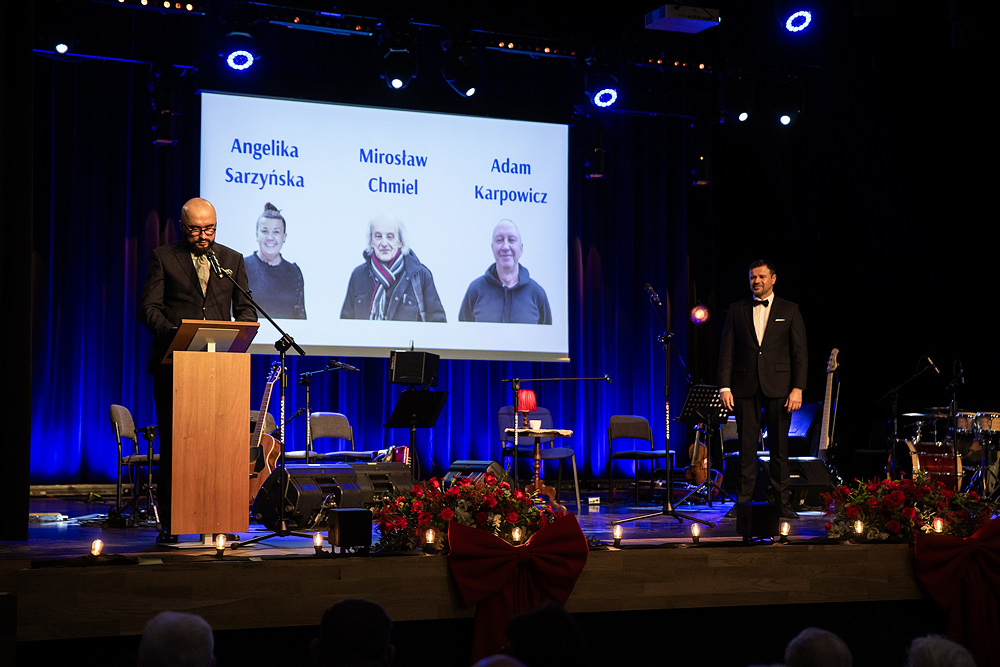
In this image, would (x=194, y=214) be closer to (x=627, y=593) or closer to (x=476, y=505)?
(x=476, y=505)

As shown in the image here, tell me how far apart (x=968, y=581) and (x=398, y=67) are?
5.98m

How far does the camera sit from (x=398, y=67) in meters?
8.20

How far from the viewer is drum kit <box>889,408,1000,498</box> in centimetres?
774

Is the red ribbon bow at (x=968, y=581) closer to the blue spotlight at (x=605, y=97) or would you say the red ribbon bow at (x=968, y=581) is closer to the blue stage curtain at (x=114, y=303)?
the blue spotlight at (x=605, y=97)

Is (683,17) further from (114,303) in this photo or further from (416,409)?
(114,303)

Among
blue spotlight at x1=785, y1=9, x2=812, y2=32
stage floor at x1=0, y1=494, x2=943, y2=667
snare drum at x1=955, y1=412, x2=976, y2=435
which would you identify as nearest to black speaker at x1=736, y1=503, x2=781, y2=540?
stage floor at x1=0, y1=494, x2=943, y2=667

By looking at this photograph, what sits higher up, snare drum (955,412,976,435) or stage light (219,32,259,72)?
stage light (219,32,259,72)

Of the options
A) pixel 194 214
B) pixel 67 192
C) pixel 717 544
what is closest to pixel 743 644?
pixel 717 544

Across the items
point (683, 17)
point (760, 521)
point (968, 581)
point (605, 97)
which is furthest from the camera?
point (605, 97)

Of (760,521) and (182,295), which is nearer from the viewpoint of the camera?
(760,521)

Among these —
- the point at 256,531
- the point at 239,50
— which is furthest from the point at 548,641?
the point at 239,50

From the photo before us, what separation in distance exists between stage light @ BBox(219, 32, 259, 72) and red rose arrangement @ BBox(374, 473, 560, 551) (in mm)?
5098

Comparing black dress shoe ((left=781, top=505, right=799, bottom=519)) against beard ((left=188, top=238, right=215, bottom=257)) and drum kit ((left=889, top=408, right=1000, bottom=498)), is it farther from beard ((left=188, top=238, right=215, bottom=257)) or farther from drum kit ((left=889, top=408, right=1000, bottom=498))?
beard ((left=188, top=238, right=215, bottom=257))

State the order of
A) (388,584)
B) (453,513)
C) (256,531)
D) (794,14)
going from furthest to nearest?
(794,14) → (256,531) → (453,513) → (388,584)
